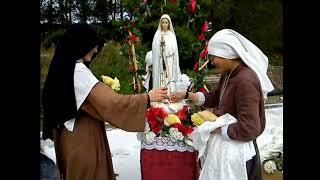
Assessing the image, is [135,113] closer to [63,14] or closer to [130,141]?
[130,141]

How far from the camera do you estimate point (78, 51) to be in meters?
2.79

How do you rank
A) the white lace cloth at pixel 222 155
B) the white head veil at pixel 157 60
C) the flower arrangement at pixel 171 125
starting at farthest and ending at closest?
the white head veil at pixel 157 60 → the flower arrangement at pixel 171 125 → the white lace cloth at pixel 222 155

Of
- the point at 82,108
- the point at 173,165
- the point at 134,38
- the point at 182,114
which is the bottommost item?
the point at 173,165

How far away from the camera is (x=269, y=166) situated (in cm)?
453

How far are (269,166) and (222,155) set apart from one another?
1910 mm

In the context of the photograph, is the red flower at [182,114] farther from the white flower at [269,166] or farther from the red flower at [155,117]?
the white flower at [269,166]

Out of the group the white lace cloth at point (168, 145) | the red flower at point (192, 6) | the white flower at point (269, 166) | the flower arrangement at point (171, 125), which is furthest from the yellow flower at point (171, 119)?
the white flower at point (269, 166)

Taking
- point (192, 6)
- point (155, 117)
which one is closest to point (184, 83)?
point (192, 6)

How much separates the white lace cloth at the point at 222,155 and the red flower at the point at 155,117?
1.45 ft

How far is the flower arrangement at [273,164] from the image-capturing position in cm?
452

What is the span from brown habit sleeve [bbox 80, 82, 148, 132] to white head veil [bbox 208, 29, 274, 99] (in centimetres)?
52

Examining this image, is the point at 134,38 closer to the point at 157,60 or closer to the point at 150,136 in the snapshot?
the point at 157,60
